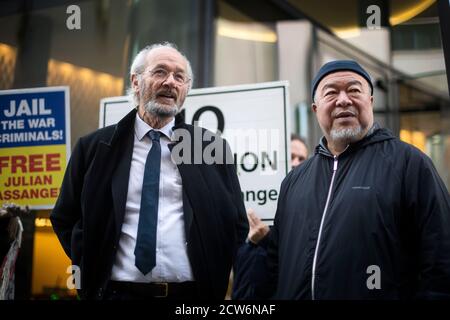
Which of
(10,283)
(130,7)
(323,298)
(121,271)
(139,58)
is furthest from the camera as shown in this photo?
(130,7)

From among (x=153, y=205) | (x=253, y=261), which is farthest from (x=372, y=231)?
(x=253, y=261)

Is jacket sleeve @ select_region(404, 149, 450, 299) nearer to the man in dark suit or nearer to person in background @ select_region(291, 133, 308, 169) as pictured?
the man in dark suit

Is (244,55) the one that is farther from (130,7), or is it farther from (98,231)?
(98,231)

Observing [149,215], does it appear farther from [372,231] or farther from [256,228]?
[372,231]

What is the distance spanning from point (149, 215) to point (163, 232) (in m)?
0.10

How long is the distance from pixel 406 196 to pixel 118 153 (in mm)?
1295

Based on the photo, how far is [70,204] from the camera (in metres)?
2.72

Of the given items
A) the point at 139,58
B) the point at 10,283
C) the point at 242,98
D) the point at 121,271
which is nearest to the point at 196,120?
the point at 242,98

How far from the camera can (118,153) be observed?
8.85 ft

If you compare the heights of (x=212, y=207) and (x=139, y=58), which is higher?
(x=139, y=58)

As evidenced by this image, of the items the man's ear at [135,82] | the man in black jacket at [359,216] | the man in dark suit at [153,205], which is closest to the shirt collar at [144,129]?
the man in dark suit at [153,205]

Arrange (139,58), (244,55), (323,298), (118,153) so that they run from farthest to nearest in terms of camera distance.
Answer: (244,55) < (139,58) < (118,153) < (323,298)

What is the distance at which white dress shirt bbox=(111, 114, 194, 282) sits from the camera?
249cm

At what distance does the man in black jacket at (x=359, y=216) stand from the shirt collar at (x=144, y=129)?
652 mm
